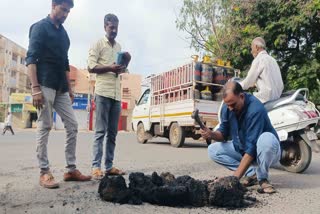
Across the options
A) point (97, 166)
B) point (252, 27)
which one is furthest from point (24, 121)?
point (97, 166)

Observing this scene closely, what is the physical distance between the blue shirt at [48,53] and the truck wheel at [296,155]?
3428 mm

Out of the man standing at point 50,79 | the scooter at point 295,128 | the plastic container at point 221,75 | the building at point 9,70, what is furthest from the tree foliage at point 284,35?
the building at point 9,70

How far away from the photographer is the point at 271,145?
376cm

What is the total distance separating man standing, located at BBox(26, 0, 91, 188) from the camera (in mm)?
4059

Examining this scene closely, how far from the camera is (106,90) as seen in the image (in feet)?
15.6

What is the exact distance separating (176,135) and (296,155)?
18.3 feet

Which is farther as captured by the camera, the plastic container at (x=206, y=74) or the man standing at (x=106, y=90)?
the plastic container at (x=206, y=74)

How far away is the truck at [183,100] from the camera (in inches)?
402

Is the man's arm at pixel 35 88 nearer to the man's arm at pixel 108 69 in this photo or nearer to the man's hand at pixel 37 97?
the man's hand at pixel 37 97

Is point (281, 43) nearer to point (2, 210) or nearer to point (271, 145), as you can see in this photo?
point (271, 145)

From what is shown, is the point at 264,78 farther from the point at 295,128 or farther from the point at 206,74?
the point at 206,74

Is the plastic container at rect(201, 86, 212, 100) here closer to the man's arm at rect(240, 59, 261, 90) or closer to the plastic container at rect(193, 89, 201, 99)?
the plastic container at rect(193, 89, 201, 99)

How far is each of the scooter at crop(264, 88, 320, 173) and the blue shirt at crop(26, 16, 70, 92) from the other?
3.06 m

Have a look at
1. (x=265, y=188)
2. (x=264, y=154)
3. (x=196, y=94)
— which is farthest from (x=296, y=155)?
(x=196, y=94)
